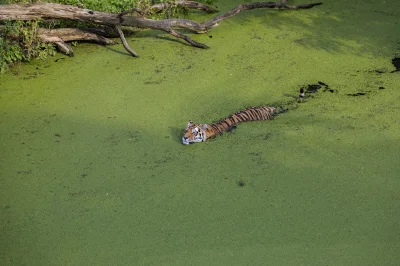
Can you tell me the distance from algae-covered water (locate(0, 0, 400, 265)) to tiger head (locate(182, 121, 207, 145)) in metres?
0.07

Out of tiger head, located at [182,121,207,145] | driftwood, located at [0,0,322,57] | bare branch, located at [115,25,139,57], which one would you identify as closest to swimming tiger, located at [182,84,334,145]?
tiger head, located at [182,121,207,145]

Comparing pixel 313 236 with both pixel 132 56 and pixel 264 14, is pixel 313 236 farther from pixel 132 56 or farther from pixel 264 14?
pixel 264 14

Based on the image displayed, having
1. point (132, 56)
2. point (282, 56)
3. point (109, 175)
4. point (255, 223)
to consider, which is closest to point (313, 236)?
point (255, 223)

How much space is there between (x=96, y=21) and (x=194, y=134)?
1.91 meters

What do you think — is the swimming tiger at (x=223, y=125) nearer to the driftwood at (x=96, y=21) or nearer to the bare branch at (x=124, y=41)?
the driftwood at (x=96, y=21)

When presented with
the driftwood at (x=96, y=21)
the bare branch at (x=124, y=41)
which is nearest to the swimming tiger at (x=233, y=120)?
the driftwood at (x=96, y=21)

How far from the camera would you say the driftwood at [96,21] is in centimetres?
527

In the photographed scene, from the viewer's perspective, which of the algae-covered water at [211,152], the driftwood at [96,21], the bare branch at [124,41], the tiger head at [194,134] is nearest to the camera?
the algae-covered water at [211,152]

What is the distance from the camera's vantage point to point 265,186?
378 cm

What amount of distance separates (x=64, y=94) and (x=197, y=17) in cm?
193

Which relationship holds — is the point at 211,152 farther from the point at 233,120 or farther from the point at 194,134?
the point at 233,120

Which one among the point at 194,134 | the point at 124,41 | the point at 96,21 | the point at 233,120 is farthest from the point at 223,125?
the point at 96,21

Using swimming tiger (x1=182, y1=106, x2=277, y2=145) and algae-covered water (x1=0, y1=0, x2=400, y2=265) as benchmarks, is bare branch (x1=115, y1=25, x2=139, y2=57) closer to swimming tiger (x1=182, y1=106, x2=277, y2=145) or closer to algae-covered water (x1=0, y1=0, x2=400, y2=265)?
algae-covered water (x1=0, y1=0, x2=400, y2=265)

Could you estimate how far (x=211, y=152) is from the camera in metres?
4.21
